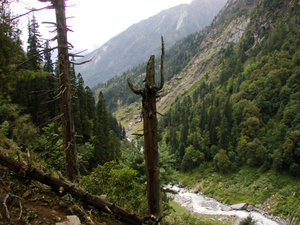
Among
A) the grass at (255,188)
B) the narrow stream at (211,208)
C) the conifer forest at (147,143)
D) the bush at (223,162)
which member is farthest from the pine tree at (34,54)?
the bush at (223,162)

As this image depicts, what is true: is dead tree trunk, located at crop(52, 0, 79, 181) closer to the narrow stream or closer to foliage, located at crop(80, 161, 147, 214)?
foliage, located at crop(80, 161, 147, 214)

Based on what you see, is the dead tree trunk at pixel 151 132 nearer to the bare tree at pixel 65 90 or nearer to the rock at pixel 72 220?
the rock at pixel 72 220

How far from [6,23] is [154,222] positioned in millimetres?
8804

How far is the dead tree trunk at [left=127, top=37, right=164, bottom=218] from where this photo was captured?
6461mm

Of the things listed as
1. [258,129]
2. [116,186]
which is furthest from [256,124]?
[116,186]

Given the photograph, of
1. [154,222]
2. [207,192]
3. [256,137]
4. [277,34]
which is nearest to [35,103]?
[154,222]

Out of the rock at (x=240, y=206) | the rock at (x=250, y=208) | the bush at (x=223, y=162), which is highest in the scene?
the bush at (x=223, y=162)

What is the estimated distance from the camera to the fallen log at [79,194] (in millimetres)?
5436

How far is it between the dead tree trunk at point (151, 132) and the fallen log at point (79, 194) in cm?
83

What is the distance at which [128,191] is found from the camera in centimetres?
1083

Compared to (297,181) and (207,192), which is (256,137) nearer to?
(297,181)

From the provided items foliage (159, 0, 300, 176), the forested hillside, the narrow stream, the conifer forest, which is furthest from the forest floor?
foliage (159, 0, 300, 176)

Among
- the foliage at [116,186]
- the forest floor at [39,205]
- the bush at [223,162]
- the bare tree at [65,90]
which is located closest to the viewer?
the forest floor at [39,205]

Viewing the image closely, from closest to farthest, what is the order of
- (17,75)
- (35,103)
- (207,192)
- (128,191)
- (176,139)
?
(17,75) < (128,191) < (35,103) < (207,192) < (176,139)
